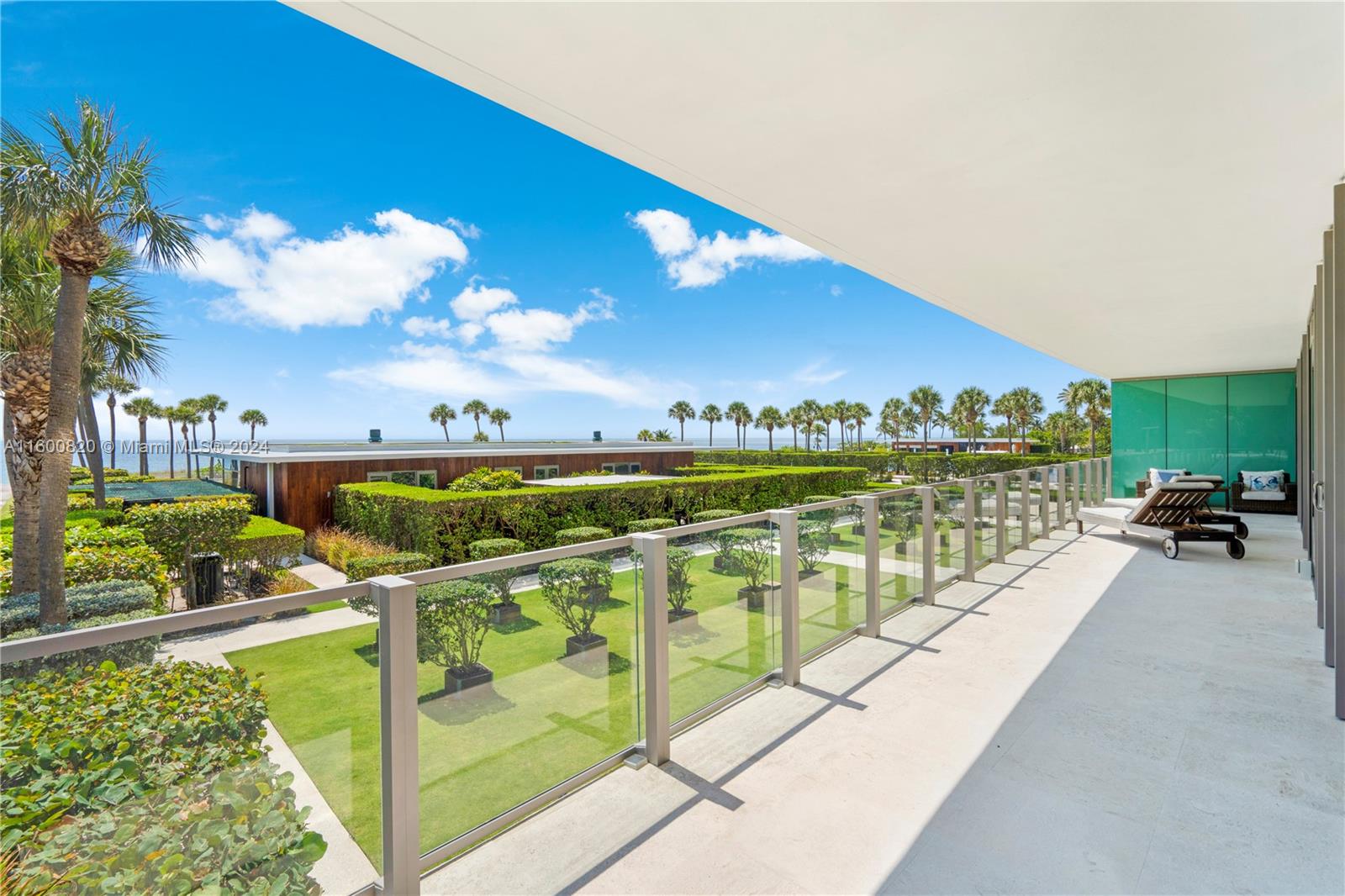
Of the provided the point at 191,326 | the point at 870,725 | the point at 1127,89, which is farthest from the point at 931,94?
the point at 191,326

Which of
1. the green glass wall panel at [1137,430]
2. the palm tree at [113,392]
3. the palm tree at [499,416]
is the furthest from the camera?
the palm tree at [499,416]

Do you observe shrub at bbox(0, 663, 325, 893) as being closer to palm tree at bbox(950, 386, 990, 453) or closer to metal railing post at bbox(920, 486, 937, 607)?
metal railing post at bbox(920, 486, 937, 607)

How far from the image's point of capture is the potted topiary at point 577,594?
2771 mm

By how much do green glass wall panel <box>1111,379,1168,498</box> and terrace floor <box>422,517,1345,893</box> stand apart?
12390mm

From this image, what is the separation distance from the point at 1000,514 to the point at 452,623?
7.42m

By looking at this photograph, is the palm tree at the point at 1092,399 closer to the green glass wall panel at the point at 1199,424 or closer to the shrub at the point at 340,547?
the green glass wall panel at the point at 1199,424

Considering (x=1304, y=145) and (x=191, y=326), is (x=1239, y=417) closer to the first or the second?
(x=1304, y=145)

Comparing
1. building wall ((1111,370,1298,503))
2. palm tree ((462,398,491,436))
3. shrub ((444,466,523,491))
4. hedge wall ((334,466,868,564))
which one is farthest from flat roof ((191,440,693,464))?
palm tree ((462,398,491,436))

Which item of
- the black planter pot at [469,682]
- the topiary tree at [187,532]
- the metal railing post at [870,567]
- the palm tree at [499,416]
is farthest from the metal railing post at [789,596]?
the palm tree at [499,416]

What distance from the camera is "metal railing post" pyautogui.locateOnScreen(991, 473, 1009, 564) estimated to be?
299 inches

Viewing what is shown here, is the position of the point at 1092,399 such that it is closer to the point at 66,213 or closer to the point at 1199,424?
the point at 1199,424

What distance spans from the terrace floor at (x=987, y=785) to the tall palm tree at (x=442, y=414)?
64.5 metres

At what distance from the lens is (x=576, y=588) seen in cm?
285

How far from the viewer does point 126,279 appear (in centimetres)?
1041
